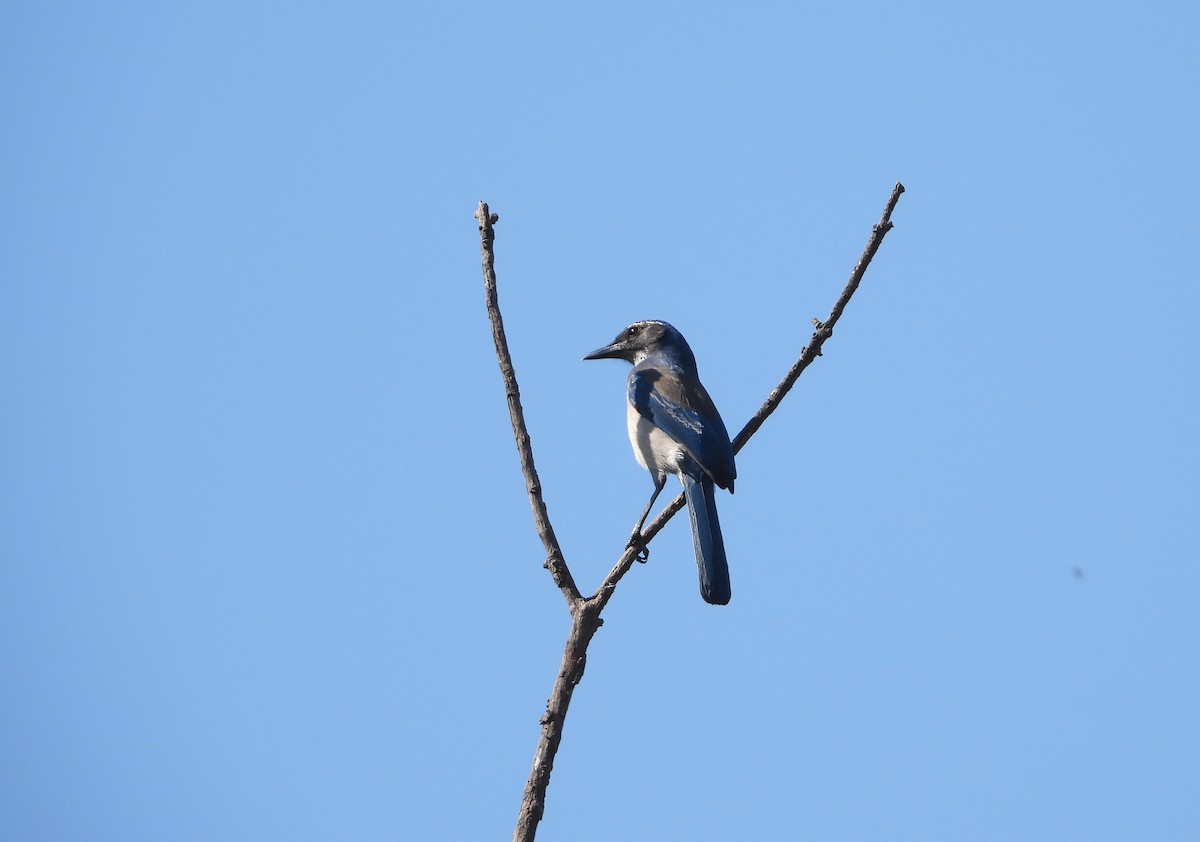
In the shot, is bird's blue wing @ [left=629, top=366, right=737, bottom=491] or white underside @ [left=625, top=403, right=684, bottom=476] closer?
bird's blue wing @ [left=629, top=366, right=737, bottom=491]

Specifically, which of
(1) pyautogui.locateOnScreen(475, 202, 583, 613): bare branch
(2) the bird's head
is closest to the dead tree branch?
(1) pyautogui.locateOnScreen(475, 202, 583, 613): bare branch

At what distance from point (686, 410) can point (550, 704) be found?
139 inches

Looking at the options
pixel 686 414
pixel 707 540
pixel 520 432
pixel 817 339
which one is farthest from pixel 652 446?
pixel 520 432

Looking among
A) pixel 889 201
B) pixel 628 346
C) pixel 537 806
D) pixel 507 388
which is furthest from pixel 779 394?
pixel 628 346

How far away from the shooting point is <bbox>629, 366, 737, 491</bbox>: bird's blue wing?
6516mm

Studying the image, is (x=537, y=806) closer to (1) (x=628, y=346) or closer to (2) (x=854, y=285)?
(2) (x=854, y=285)

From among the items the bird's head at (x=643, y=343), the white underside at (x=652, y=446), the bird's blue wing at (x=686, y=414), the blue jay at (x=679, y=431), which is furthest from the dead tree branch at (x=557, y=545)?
the bird's head at (x=643, y=343)

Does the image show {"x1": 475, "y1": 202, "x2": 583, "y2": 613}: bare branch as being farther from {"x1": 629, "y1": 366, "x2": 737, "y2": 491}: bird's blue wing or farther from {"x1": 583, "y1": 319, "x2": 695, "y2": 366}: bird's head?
{"x1": 583, "y1": 319, "x2": 695, "y2": 366}: bird's head

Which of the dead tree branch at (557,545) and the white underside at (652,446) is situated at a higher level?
the white underside at (652,446)

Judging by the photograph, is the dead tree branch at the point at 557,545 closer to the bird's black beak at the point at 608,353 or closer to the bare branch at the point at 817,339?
→ the bare branch at the point at 817,339

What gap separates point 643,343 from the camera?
8.62 metres

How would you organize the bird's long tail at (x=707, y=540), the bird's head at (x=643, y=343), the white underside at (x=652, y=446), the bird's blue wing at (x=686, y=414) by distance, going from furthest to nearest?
the bird's head at (x=643, y=343), the white underside at (x=652, y=446), the bird's blue wing at (x=686, y=414), the bird's long tail at (x=707, y=540)

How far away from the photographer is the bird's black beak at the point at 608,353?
8.77 meters

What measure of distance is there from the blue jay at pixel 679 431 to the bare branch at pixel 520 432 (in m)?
1.27
